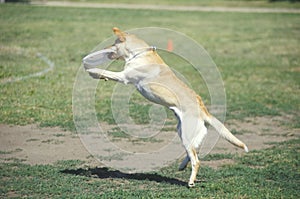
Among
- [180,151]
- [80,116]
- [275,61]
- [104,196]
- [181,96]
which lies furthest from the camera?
[275,61]

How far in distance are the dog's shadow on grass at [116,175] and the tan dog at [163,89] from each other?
1.73 ft

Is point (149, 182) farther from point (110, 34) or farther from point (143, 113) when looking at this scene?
point (110, 34)

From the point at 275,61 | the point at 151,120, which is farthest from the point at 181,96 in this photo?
the point at 275,61

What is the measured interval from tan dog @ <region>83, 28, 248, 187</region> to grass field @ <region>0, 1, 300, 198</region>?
2.07 feet

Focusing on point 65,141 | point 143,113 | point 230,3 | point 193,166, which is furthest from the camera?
point 230,3

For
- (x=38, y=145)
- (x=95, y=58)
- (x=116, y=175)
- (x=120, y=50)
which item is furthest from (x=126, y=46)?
(x=38, y=145)

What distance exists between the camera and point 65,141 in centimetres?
1048

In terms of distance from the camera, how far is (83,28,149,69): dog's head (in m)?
8.22

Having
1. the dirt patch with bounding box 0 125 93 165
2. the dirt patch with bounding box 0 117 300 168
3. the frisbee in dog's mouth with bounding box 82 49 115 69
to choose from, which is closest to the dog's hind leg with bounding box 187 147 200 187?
the dirt patch with bounding box 0 117 300 168

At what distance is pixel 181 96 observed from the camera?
26.6 ft

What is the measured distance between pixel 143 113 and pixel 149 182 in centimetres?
473

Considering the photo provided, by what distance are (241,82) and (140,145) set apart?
7340mm

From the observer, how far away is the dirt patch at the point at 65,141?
9469 millimetres

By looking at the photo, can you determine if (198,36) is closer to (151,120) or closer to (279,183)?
(151,120)
